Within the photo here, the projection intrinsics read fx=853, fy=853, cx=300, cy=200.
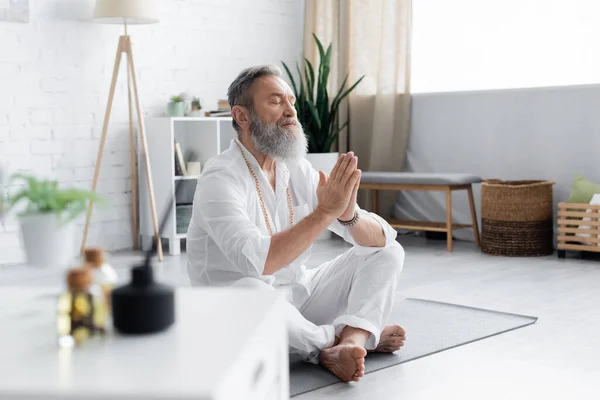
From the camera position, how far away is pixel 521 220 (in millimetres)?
4648

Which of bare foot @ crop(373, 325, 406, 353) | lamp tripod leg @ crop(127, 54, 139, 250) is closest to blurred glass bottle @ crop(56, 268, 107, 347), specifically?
bare foot @ crop(373, 325, 406, 353)

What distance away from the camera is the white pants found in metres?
2.39

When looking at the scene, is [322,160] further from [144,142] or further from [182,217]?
[144,142]

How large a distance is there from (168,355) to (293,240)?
1092 millimetres

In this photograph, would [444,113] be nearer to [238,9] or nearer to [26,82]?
[238,9]

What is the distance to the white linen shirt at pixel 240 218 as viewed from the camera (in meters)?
2.14

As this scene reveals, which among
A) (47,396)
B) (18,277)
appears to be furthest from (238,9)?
(47,396)

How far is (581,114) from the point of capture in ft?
15.7

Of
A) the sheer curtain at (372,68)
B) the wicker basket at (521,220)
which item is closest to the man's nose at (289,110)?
the wicker basket at (521,220)

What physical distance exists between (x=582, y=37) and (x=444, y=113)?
1017 mm

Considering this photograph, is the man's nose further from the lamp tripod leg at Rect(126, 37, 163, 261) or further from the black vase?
the lamp tripod leg at Rect(126, 37, 163, 261)

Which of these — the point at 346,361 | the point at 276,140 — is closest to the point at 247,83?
the point at 276,140

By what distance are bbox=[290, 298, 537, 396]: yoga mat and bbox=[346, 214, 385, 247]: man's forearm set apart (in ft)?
1.21

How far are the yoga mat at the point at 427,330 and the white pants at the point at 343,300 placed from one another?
8cm
